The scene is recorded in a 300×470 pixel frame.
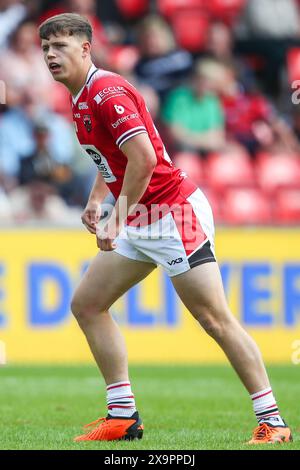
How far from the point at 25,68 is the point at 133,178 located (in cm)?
811

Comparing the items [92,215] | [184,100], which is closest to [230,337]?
[92,215]

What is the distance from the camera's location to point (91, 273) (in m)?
6.30

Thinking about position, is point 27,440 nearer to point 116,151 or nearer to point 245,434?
point 245,434

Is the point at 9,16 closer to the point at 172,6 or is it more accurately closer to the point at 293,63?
the point at 172,6

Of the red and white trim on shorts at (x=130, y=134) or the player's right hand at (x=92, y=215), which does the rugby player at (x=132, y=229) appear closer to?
the red and white trim on shorts at (x=130, y=134)

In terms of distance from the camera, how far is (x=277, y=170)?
14.1 meters

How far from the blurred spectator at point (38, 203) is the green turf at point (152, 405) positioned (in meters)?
2.16

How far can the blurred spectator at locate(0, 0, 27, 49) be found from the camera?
1376 centimetres

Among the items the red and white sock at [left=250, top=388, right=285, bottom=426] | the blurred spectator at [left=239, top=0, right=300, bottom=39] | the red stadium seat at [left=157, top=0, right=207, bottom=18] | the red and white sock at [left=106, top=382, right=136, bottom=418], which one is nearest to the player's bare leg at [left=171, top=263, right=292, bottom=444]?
the red and white sock at [left=250, top=388, right=285, bottom=426]

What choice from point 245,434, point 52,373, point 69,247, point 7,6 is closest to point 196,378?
point 52,373

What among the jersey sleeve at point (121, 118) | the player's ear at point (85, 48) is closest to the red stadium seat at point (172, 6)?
the player's ear at point (85, 48)

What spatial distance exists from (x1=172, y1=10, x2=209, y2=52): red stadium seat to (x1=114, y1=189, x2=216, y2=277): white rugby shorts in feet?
31.0

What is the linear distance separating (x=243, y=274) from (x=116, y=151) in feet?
19.0

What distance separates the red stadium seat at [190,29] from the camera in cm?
1534
